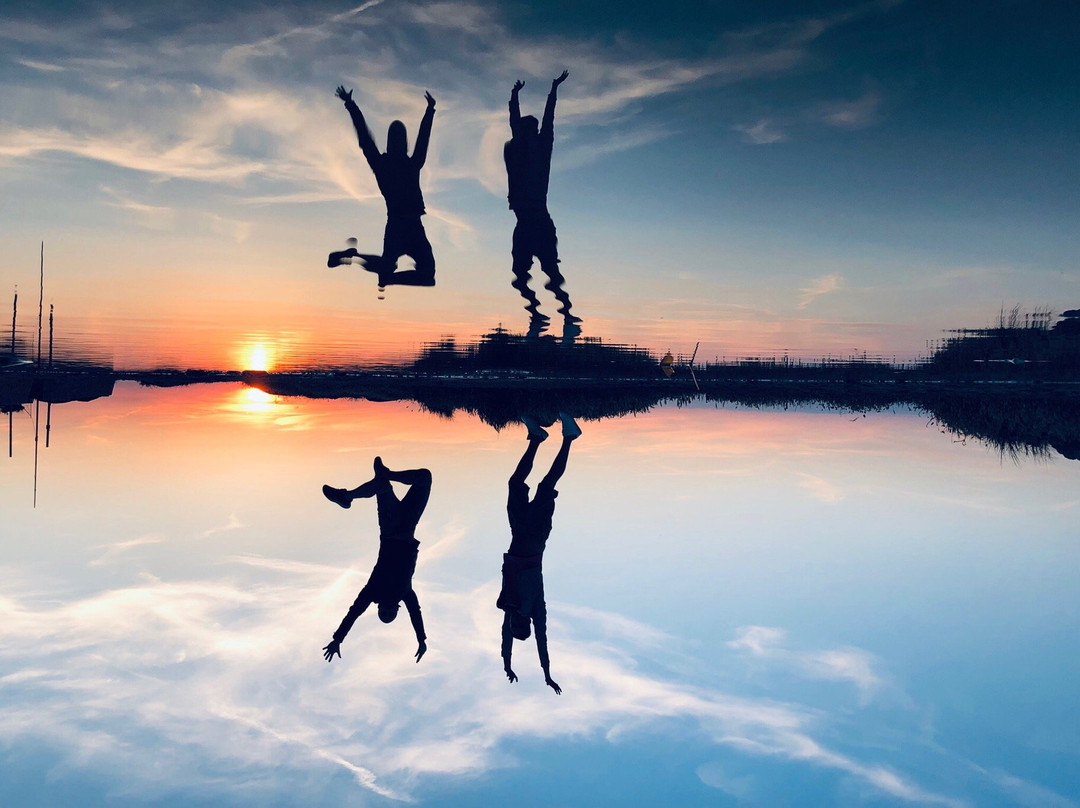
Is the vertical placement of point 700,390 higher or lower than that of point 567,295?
lower

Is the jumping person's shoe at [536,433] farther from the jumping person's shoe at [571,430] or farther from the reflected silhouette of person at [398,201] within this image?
the reflected silhouette of person at [398,201]

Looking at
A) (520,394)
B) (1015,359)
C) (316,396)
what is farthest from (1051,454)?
(1015,359)

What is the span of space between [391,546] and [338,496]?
2138mm

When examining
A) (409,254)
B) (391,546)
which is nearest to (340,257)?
(409,254)

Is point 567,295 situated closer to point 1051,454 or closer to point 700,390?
point 1051,454

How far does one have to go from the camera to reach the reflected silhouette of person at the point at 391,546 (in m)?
7.30

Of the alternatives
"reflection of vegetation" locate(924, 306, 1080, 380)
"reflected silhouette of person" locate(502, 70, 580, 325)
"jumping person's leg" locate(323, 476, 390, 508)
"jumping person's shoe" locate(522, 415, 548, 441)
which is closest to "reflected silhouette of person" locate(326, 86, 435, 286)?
"reflected silhouette of person" locate(502, 70, 580, 325)

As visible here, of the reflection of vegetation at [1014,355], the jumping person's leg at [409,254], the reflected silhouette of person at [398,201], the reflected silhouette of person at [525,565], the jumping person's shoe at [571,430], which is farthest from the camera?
the reflection of vegetation at [1014,355]

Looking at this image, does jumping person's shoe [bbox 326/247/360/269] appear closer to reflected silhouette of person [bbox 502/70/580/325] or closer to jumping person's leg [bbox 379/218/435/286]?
jumping person's leg [bbox 379/218/435/286]

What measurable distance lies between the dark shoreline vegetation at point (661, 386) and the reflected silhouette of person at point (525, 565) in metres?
7.33

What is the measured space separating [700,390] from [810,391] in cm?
549

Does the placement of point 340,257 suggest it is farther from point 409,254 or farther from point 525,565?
point 525,565

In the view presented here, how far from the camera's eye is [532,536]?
934cm

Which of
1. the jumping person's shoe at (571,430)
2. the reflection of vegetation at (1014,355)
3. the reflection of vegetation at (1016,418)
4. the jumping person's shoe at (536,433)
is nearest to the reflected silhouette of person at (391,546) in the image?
the jumping person's shoe at (536,433)
